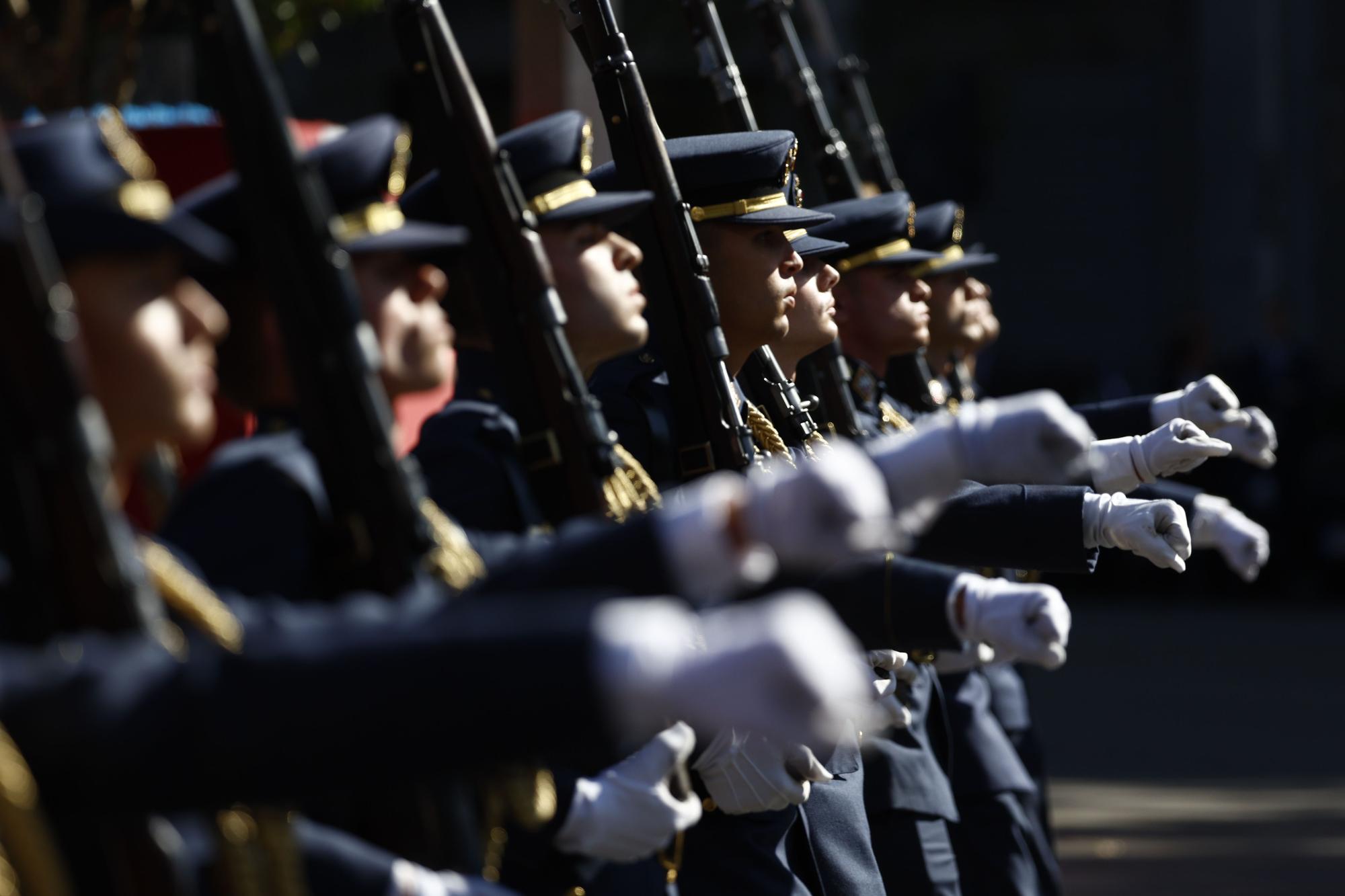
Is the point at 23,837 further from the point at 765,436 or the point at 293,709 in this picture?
the point at 765,436

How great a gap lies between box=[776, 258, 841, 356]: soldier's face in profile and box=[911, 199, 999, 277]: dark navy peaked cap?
1.53m

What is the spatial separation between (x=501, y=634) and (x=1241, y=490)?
12052 millimetres

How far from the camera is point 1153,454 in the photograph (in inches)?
192

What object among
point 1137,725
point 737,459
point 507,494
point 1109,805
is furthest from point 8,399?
point 1137,725

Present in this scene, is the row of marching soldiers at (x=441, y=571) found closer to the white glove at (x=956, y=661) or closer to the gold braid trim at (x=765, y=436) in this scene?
the gold braid trim at (x=765, y=436)

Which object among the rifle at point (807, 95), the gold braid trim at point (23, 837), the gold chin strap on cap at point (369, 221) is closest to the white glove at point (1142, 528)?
the gold chin strap on cap at point (369, 221)

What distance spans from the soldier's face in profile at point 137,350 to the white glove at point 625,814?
90 cm

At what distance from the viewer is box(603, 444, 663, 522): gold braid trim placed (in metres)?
3.40

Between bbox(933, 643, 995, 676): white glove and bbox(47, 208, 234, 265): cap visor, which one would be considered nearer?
bbox(47, 208, 234, 265): cap visor

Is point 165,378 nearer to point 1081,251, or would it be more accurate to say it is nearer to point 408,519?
point 408,519

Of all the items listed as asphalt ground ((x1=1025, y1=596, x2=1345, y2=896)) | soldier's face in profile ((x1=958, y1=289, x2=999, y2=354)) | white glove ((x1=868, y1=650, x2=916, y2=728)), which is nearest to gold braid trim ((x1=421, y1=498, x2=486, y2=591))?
white glove ((x1=868, y1=650, x2=916, y2=728))

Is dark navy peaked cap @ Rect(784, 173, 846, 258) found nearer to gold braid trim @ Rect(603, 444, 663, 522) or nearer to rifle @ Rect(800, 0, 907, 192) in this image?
gold braid trim @ Rect(603, 444, 663, 522)

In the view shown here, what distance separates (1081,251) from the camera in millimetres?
19859

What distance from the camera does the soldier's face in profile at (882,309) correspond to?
18.2 feet
